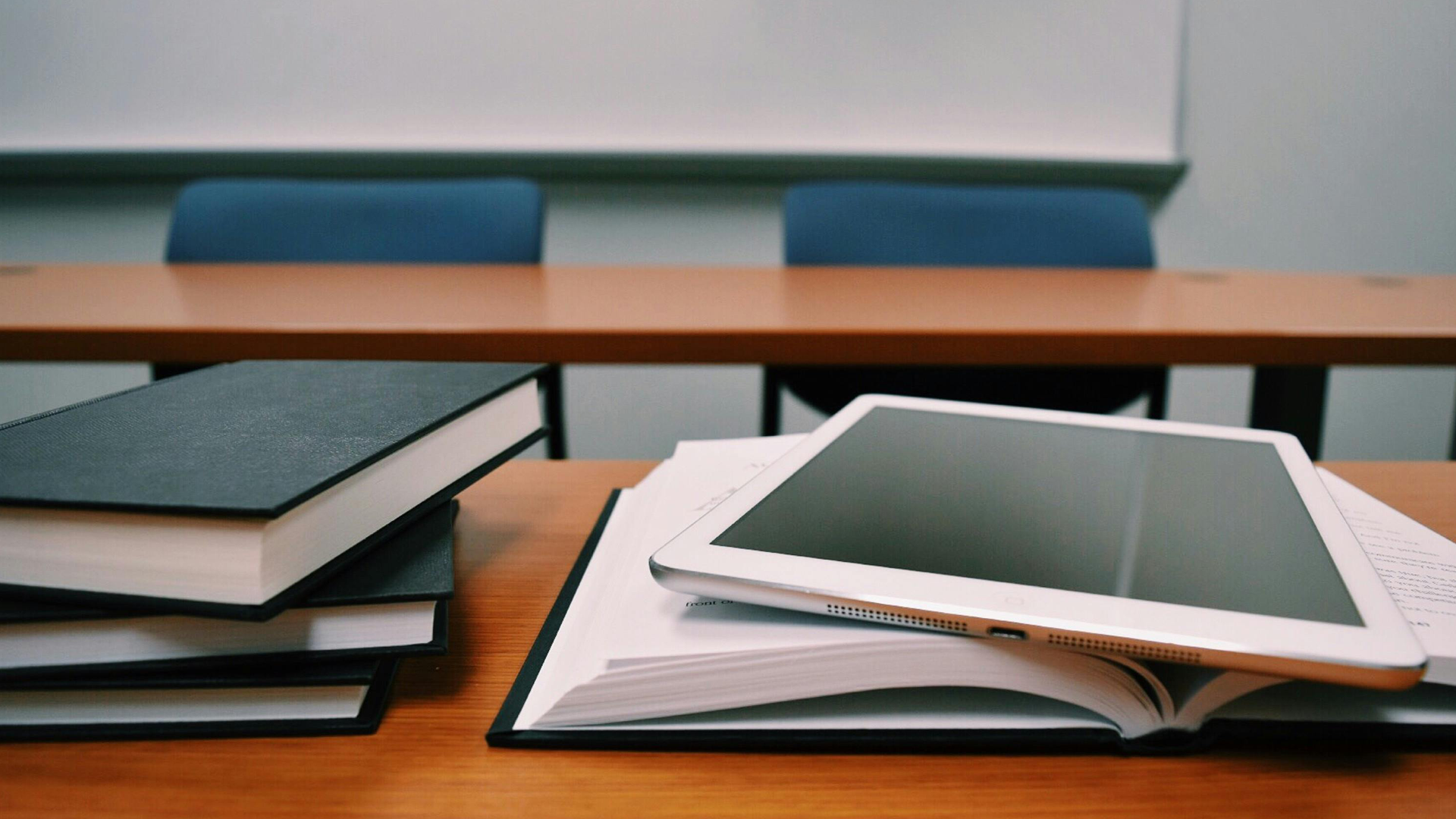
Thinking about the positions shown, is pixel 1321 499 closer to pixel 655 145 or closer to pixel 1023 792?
pixel 1023 792

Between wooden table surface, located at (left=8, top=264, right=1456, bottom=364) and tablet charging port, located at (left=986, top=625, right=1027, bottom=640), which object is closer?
tablet charging port, located at (left=986, top=625, right=1027, bottom=640)

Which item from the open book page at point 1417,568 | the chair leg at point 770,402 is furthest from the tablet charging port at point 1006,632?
the chair leg at point 770,402

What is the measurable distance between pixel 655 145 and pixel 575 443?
2.56ft

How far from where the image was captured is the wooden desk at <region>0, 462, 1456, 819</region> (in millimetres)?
229

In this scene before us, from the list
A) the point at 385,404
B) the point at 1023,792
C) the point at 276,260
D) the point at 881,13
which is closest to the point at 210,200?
the point at 276,260

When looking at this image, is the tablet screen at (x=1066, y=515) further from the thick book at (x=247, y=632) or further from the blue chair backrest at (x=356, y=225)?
the blue chair backrest at (x=356, y=225)

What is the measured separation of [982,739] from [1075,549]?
2.7 inches

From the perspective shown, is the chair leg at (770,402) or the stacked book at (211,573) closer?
the stacked book at (211,573)

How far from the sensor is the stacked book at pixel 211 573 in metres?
0.23

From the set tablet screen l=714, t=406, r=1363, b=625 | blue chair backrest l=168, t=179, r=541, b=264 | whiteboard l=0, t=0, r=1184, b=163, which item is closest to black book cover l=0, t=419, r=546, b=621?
tablet screen l=714, t=406, r=1363, b=625

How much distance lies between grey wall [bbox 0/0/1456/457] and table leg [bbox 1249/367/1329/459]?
1.22 m

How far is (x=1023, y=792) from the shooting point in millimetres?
236

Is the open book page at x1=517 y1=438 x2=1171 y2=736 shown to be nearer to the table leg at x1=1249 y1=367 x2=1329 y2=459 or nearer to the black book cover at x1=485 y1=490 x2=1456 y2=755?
the black book cover at x1=485 y1=490 x2=1456 y2=755

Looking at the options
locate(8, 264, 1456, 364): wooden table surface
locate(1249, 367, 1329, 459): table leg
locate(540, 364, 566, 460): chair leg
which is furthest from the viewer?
locate(540, 364, 566, 460): chair leg
